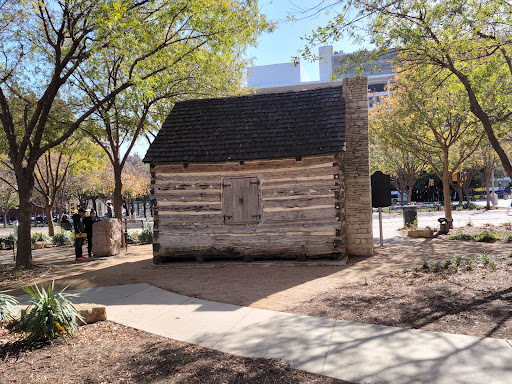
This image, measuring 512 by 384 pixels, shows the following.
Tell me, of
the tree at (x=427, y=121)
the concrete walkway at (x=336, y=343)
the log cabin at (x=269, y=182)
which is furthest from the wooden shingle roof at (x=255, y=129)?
the tree at (x=427, y=121)

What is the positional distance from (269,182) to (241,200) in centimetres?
104

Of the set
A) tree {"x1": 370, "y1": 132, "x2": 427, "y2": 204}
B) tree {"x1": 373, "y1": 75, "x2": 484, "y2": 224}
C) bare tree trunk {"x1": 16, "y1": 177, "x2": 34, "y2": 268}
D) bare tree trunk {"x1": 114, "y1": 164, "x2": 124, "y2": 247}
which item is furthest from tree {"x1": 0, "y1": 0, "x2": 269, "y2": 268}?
tree {"x1": 370, "y1": 132, "x2": 427, "y2": 204}

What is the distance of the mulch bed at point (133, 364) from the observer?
3848 millimetres

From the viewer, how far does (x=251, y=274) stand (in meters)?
9.74

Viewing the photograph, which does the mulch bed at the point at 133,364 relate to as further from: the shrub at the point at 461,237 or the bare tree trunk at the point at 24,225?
the shrub at the point at 461,237

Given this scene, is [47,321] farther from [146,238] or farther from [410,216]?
[410,216]

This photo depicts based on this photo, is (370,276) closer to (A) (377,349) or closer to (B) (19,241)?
(A) (377,349)

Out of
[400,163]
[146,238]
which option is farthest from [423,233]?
[400,163]

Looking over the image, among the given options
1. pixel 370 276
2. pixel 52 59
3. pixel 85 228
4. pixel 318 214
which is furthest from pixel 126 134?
pixel 370 276

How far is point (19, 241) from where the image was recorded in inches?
450

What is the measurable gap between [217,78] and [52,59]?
646 centimetres

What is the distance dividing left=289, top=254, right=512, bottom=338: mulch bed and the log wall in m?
2.91

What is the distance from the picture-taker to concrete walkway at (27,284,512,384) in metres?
3.75

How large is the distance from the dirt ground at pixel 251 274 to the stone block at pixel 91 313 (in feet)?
6.86
